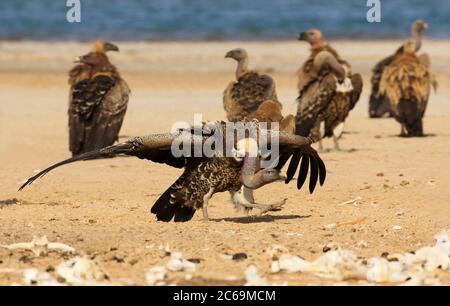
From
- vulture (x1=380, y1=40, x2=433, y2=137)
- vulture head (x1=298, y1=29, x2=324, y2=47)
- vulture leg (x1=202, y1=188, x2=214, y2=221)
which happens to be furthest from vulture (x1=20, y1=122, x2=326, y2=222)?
vulture head (x1=298, y1=29, x2=324, y2=47)

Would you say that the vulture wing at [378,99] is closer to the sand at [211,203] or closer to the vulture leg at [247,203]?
the sand at [211,203]

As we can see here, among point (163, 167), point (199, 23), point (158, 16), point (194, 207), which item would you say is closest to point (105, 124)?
point (163, 167)

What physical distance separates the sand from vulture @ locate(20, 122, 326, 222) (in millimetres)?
198

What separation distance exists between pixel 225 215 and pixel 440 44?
2220 centimetres

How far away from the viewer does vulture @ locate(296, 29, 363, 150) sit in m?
16.1

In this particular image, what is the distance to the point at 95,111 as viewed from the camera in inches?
634

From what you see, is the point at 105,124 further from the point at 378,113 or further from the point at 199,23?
the point at 199,23

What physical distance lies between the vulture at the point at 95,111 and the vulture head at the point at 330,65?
253 centimetres

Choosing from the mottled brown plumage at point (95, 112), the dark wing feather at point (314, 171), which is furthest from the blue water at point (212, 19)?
the dark wing feather at point (314, 171)

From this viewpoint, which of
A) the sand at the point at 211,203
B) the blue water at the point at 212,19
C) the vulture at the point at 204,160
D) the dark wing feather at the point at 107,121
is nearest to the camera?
the sand at the point at 211,203

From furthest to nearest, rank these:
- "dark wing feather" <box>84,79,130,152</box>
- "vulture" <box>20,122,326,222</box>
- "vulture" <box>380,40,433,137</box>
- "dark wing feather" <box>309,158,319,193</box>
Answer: "vulture" <box>380,40,433,137</box>, "dark wing feather" <box>84,79,130,152</box>, "dark wing feather" <box>309,158,319,193</box>, "vulture" <box>20,122,326,222</box>

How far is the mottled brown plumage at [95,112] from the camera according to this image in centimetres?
1586

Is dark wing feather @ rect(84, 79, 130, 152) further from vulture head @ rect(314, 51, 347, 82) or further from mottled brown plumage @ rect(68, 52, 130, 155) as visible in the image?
vulture head @ rect(314, 51, 347, 82)

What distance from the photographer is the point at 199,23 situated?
40.9 meters
